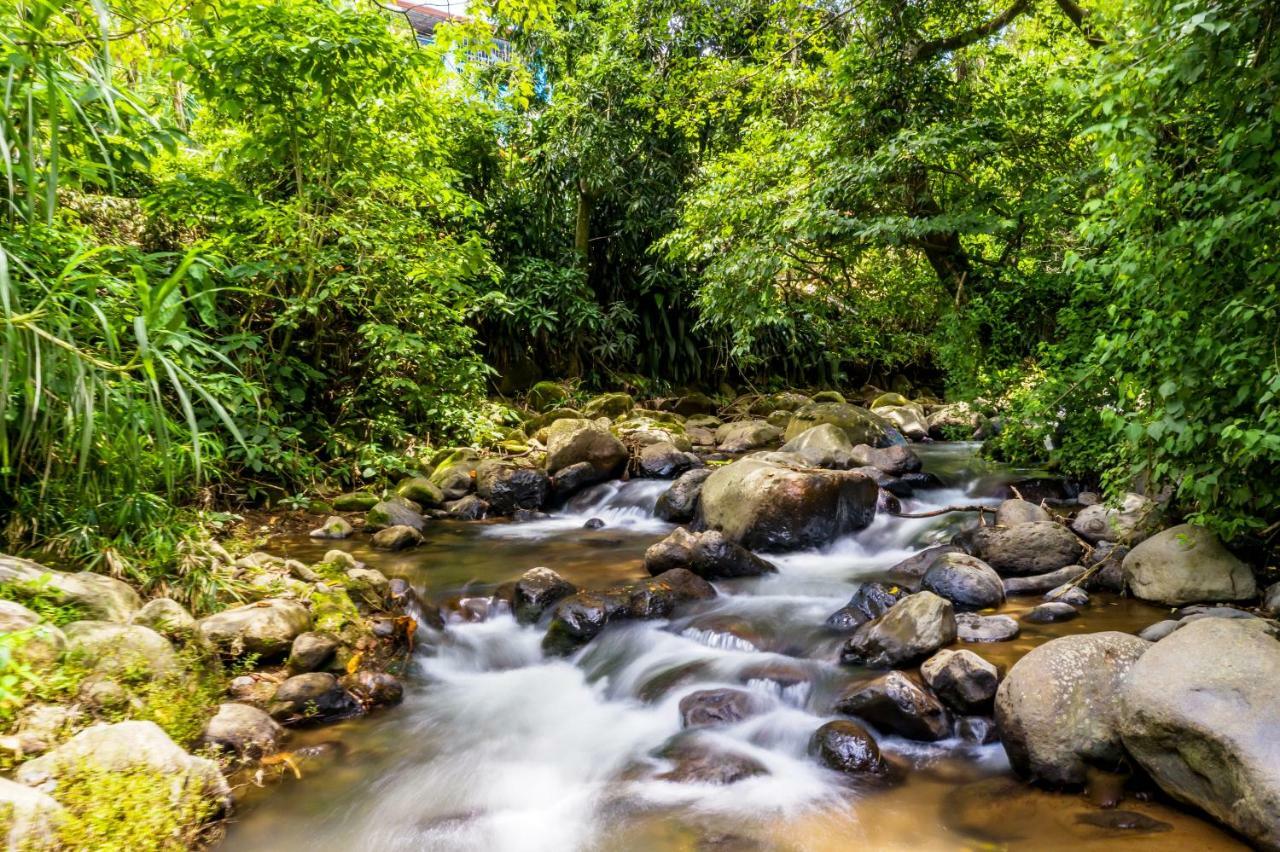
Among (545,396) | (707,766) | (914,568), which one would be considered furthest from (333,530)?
(545,396)

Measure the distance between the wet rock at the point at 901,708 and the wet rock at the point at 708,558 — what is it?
1917 mm

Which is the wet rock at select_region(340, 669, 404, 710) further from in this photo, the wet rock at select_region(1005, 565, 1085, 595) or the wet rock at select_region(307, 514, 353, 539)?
the wet rock at select_region(1005, 565, 1085, 595)

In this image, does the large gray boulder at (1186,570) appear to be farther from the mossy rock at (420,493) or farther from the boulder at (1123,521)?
the mossy rock at (420,493)

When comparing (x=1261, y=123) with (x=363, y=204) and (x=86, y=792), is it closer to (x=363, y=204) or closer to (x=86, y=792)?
(x=86, y=792)

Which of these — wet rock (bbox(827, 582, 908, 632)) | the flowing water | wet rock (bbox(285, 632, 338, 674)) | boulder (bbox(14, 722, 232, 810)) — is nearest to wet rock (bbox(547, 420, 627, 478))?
the flowing water

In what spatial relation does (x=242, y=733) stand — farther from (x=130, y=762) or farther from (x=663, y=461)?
(x=663, y=461)

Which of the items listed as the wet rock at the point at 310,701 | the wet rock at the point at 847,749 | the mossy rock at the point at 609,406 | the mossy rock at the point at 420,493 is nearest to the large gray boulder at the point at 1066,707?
the wet rock at the point at 847,749

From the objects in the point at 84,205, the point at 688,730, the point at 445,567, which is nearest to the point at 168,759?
the point at 688,730

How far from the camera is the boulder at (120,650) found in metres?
2.92

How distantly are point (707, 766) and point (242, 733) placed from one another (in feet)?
6.62

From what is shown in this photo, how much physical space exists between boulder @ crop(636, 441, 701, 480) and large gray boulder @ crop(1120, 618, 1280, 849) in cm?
602

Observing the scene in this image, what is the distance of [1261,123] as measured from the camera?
305 cm

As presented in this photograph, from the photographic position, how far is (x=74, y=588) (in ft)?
10.5

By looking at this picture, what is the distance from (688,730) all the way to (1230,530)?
286cm
